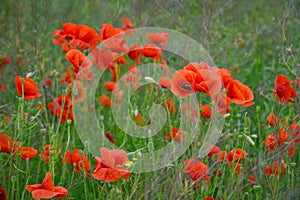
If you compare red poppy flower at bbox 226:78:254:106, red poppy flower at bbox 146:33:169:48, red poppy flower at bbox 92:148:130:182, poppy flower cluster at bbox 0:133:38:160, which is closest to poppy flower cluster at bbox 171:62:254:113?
red poppy flower at bbox 226:78:254:106

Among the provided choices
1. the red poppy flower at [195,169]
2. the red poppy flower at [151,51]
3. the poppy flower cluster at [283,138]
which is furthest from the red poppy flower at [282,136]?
the red poppy flower at [151,51]

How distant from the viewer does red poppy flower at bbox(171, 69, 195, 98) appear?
1785mm

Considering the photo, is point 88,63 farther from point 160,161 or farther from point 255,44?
point 255,44

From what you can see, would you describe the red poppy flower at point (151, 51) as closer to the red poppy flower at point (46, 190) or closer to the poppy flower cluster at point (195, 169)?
the poppy flower cluster at point (195, 169)

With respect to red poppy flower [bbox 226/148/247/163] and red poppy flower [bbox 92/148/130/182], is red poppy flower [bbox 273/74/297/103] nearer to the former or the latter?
red poppy flower [bbox 226/148/247/163]

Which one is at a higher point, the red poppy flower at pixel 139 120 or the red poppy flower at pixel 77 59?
the red poppy flower at pixel 77 59

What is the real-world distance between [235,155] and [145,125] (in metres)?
0.55

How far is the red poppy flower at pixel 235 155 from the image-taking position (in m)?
1.91

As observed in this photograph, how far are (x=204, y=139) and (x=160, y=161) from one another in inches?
7.4

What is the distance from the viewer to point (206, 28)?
8.69 feet

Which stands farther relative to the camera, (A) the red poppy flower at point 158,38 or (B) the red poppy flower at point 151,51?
(A) the red poppy flower at point 158,38

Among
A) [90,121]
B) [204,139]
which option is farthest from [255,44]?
[204,139]

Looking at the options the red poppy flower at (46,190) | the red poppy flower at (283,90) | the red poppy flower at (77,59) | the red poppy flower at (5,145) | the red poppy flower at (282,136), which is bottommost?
the red poppy flower at (46,190)

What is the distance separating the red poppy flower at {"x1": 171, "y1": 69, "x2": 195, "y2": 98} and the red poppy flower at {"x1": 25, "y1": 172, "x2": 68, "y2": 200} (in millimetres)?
501
